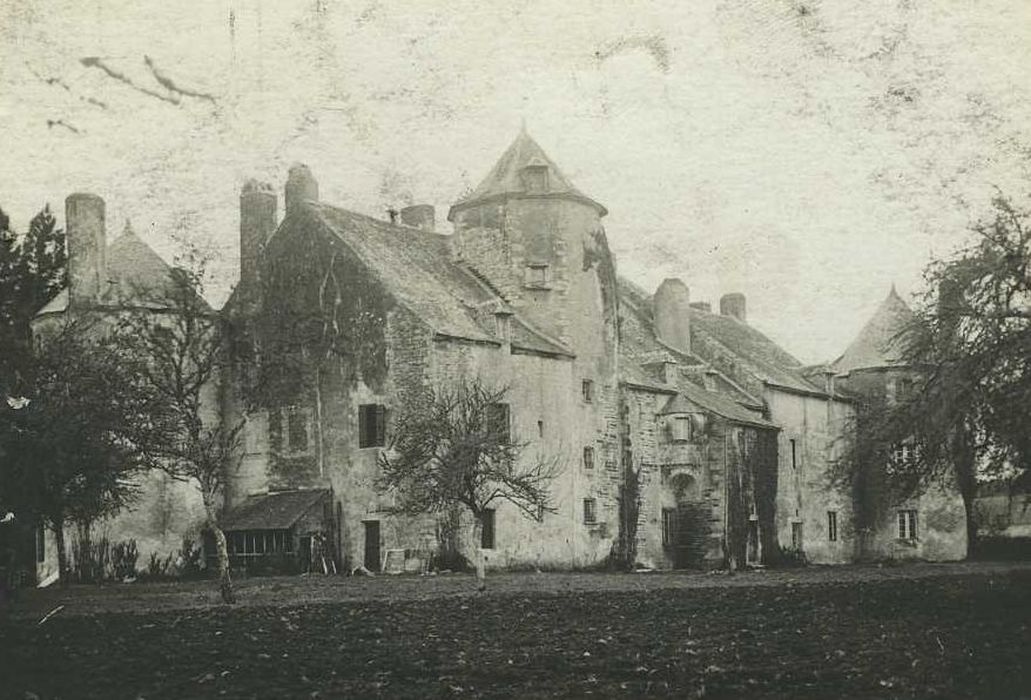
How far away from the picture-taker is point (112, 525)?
3872 cm

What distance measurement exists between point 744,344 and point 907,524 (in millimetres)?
10622

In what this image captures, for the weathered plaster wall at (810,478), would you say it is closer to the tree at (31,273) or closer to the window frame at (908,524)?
the window frame at (908,524)

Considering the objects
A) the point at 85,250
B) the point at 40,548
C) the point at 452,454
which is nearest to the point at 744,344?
the point at 452,454

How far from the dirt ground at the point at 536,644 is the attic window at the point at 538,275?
708 inches

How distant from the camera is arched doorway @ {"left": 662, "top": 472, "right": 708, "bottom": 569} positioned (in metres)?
46.9

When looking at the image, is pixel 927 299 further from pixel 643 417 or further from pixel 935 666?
pixel 643 417

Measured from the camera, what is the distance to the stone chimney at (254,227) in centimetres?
4209

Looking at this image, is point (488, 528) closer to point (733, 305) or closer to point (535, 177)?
point (535, 177)

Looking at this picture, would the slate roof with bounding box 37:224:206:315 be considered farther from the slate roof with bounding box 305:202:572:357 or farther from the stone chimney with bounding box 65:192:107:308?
the slate roof with bounding box 305:202:572:357

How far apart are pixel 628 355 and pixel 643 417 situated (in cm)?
319

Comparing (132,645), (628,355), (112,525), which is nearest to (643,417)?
(628,355)

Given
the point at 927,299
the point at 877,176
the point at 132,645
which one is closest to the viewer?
the point at 132,645

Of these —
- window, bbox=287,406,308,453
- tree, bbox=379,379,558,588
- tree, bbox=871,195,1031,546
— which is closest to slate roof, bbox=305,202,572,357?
tree, bbox=379,379,558,588

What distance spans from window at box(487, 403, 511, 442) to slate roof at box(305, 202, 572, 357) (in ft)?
6.93
